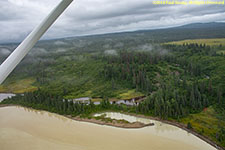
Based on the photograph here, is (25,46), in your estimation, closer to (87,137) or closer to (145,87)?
(87,137)

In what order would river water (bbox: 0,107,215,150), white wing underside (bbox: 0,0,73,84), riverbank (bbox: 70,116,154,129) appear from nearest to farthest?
white wing underside (bbox: 0,0,73,84) < river water (bbox: 0,107,215,150) < riverbank (bbox: 70,116,154,129)

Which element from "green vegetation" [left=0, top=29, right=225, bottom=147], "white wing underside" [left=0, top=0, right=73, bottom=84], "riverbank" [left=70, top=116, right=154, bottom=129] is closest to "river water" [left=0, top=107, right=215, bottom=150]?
"riverbank" [left=70, top=116, right=154, bottom=129]

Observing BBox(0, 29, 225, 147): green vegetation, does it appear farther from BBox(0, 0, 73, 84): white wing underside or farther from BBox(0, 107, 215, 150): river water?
BBox(0, 0, 73, 84): white wing underside

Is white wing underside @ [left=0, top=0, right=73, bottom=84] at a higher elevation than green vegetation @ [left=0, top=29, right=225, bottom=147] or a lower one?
higher

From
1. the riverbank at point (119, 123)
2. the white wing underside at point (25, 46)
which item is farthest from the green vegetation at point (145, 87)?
the white wing underside at point (25, 46)

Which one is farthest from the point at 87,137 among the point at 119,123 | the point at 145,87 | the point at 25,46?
the point at 145,87

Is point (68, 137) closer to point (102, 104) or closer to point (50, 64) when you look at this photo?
point (102, 104)

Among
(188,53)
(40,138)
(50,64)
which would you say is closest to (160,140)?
(40,138)

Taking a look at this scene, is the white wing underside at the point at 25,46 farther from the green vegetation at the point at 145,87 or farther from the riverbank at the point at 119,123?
the riverbank at the point at 119,123
